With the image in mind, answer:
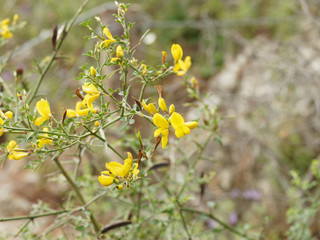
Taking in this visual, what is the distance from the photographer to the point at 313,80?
2.20 metres

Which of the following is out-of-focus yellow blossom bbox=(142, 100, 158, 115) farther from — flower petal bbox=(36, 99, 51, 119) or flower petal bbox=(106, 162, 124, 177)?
flower petal bbox=(36, 99, 51, 119)

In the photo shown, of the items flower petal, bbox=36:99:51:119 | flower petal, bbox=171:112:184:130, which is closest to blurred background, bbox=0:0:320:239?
flower petal, bbox=36:99:51:119

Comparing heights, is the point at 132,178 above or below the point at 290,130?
below

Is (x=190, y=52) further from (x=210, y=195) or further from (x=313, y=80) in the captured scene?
(x=210, y=195)

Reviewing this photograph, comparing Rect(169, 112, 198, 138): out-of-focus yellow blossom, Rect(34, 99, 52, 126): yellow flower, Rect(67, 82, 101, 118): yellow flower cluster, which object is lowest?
Rect(169, 112, 198, 138): out-of-focus yellow blossom

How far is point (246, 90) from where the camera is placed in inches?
143

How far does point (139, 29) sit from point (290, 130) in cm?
197

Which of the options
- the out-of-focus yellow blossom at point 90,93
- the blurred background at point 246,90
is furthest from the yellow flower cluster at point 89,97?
the blurred background at point 246,90

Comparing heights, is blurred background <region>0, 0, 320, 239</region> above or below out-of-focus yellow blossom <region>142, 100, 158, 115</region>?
above

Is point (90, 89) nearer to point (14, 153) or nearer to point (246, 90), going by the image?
point (14, 153)

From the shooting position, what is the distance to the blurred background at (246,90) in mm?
2613

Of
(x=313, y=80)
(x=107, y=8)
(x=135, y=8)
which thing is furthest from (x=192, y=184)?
(x=135, y=8)

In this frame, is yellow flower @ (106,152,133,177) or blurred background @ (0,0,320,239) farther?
blurred background @ (0,0,320,239)

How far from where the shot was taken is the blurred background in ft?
8.57
